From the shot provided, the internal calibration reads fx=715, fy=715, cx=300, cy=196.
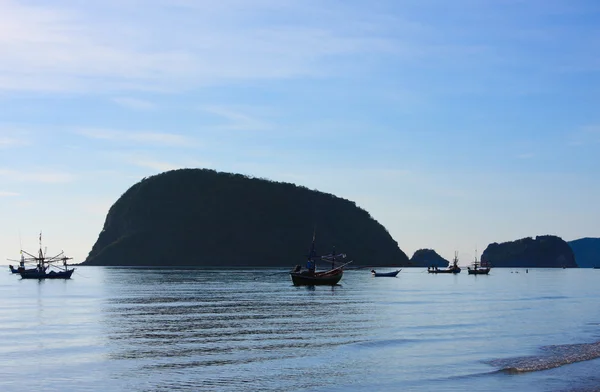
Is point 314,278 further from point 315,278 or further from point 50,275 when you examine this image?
point 50,275

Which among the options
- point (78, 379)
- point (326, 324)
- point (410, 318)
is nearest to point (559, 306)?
point (410, 318)

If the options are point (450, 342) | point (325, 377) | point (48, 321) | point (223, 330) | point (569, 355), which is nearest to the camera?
point (325, 377)

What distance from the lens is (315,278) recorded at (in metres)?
124

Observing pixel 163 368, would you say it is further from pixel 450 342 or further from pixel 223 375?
pixel 450 342

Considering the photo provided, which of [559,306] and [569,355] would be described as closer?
[569,355]

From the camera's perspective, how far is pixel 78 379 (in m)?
33.4

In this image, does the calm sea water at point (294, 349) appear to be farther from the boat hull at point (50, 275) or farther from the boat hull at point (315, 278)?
the boat hull at point (50, 275)

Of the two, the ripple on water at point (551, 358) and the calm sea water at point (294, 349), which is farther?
the ripple on water at point (551, 358)

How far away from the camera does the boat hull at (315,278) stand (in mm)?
122312

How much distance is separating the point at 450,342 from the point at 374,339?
5.04m

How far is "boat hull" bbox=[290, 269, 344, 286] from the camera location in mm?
122312

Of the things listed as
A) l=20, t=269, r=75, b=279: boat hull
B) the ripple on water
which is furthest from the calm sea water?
l=20, t=269, r=75, b=279: boat hull

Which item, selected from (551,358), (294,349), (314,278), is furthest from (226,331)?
(314,278)

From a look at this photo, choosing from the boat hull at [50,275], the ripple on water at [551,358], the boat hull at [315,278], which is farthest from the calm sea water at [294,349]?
the boat hull at [50,275]
